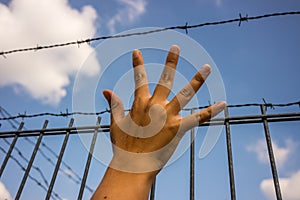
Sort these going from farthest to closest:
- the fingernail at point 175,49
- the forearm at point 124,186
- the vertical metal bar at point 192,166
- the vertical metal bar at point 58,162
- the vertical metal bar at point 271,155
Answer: the vertical metal bar at point 58,162
the vertical metal bar at point 192,166
the vertical metal bar at point 271,155
the fingernail at point 175,49
the forearm at point 124,186

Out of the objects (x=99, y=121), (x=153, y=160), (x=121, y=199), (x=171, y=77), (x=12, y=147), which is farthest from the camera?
(x=12, y=147)

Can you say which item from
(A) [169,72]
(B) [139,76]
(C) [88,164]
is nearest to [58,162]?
(C) [88,164]

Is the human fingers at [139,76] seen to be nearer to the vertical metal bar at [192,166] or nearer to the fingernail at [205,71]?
the fingernail at [205,71]

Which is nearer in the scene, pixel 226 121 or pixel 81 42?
pixel 226 121

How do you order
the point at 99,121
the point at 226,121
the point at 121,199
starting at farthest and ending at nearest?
1. the point at 99,121
2. the point at 226,121
3. the point at 121,199

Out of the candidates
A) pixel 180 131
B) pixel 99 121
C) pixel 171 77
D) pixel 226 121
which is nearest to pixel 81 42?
pixel 99 121

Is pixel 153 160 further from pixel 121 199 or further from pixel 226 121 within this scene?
pixel 226 121

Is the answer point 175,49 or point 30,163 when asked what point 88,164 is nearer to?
point 30,163

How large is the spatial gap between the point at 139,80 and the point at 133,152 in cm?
33

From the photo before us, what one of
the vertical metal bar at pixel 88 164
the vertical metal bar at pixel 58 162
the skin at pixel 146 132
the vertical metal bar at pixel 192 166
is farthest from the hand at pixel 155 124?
the vertical metal bar at pixel 58 162

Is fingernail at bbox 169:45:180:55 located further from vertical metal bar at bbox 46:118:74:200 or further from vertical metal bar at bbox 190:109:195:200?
vertical metal bar at bbox 46:118:74:200

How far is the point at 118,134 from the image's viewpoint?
1106 mm

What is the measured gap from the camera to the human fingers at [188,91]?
1.08 m

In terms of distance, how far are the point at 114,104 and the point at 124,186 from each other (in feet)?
1.27
